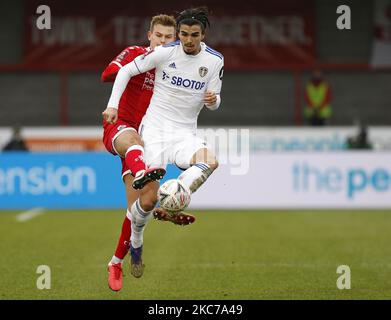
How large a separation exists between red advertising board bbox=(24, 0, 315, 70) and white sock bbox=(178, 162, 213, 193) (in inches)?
707

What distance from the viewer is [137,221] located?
9609 millimetres

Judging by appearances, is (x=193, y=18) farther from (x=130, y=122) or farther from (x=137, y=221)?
(x=137, y=221)

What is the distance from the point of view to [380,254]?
43.2ft

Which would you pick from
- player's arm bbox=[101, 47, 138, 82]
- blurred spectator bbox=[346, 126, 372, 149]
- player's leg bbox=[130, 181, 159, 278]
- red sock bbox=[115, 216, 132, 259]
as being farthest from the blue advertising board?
player's arm bbox=[101, 47, 138, 82]

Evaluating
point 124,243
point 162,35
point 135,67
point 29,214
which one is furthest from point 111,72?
point 29,214

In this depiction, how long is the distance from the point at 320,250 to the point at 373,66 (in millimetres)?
14210

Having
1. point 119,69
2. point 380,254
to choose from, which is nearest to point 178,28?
point 119,69

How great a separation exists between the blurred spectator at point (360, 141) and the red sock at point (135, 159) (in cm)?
1384

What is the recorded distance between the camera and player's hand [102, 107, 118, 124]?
28.9 feet

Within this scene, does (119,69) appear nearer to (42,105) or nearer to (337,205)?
(337,205)

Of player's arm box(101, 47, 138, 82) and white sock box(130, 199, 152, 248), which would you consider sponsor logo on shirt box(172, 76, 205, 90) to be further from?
white sock box(130, 199, 152, 248)

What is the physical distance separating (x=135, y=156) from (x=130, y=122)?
0.74 metres

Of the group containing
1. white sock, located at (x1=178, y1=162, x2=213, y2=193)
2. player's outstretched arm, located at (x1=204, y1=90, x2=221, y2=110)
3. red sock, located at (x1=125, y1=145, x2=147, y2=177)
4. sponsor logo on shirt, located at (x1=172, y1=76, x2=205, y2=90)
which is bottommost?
white sock, located at (x1=178, y1=162, x2=213, y2=193)

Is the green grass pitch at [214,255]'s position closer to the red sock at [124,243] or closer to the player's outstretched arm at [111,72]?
the red sock at [124,243]
